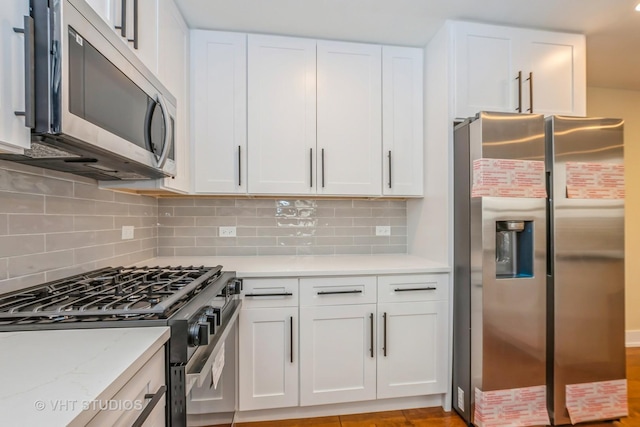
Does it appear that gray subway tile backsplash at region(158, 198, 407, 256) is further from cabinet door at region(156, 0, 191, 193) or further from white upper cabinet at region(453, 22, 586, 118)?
white upper cabinet at region(453, 22, 586, 118)

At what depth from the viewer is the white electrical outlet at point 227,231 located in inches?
95.0

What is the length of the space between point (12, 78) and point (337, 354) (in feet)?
5.99

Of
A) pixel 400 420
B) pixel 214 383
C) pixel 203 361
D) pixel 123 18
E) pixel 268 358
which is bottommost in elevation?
pixel 400 420

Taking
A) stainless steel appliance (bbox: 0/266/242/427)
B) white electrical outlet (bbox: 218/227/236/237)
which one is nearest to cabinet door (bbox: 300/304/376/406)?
stainless steel appliance (bbox: 0/266/242/427)

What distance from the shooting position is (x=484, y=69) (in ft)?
6.66

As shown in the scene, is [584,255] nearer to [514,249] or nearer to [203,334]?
[514,249]

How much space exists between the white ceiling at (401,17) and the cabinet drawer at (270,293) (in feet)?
5.27

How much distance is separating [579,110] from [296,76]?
1.92 metres

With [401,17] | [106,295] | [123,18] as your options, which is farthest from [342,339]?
[401,17]

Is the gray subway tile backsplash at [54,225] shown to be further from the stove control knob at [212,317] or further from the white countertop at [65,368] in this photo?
the stove control knob at [212,317]

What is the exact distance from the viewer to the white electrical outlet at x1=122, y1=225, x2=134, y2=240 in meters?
1.93

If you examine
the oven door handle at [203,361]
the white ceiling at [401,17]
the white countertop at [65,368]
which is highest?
the white ceiling at [401,17]

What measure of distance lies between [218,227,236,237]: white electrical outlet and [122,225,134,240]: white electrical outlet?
1.93 ft

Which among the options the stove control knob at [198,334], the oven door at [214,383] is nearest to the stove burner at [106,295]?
the stove control knob at [198,334]
